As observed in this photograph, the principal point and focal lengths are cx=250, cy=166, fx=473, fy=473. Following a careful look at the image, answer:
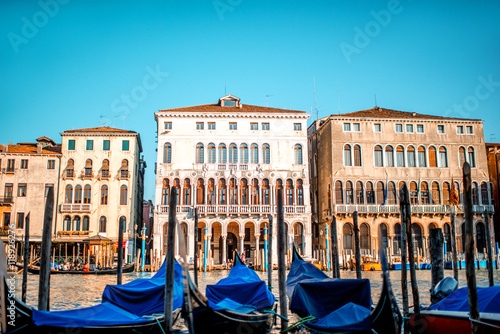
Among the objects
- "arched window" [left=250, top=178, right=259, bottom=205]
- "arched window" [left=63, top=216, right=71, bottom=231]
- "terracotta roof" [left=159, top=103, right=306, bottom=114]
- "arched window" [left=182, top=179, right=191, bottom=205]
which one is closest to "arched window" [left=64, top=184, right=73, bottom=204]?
"arched window" [left=63, top=216, right=71, bottom=231]

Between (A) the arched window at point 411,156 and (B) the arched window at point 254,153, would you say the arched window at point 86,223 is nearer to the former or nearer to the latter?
(B) the arched window at point 254,153

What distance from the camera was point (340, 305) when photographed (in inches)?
356

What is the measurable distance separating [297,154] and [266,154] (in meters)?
1.93

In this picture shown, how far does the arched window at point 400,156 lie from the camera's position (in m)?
29.5

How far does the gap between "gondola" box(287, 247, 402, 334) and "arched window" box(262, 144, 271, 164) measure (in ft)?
54.8

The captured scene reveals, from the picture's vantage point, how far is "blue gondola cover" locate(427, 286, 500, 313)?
695cm

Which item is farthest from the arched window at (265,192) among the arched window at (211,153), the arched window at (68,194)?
the arched window at (68,194)

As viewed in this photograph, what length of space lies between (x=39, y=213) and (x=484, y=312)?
26529 millimetres

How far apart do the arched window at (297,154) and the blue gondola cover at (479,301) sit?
21.2 metres

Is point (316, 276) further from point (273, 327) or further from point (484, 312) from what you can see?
point (484, 312)

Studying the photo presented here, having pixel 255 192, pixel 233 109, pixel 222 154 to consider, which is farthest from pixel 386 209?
pixel 233 109

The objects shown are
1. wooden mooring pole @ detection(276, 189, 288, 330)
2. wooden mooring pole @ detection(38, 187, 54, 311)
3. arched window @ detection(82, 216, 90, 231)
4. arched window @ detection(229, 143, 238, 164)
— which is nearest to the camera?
wooden mooring pole @ detection(38, 187, 54, 311)

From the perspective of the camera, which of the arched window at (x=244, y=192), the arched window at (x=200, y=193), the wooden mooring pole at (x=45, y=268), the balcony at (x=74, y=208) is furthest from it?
the arched window at (x=244, y=192)

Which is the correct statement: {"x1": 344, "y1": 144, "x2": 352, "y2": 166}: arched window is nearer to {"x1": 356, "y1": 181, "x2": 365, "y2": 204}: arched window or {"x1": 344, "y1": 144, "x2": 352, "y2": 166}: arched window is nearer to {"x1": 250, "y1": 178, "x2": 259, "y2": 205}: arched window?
{"x1": 356, "y1": 181, "x2": 365, "y2": 204}: arched window
